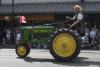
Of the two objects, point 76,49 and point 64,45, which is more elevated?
point 64,45

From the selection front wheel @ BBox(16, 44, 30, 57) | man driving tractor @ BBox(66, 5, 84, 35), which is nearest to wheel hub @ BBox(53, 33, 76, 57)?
man driving tractor @ BBox(66, 5, 84, 35)

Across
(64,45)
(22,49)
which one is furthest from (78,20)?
(22,49)

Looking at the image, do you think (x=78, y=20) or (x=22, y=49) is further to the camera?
Result: (x=22, y=49)

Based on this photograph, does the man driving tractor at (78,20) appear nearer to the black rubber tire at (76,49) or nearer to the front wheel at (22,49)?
the black rubber tire at (76,49)

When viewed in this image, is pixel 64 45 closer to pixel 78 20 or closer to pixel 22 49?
pixel 78 20

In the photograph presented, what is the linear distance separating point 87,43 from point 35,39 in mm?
8016

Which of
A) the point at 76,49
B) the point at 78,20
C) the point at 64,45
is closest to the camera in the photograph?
the point at 76,49

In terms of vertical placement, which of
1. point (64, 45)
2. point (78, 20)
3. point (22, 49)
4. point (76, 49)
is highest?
point (78, 20)

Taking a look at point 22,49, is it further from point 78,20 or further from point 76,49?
point 78,20

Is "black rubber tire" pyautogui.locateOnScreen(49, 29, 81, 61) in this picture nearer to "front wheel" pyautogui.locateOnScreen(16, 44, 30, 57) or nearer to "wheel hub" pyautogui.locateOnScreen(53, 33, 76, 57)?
"wheel hub" pyautogui.locateOnScreen(53, 33, 76, 57)

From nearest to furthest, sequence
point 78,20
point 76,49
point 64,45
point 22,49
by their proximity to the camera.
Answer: point 76,49
point 64,45
point 78,20
point 22,49

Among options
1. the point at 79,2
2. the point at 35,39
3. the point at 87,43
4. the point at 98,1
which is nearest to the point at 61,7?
the point at 79,2

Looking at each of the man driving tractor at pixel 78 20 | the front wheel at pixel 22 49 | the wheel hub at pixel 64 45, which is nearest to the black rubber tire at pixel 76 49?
the wheel hub at pixel 64 45

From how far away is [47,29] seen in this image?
939 centimetres
